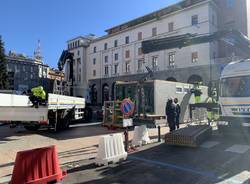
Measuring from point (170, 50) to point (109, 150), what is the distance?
122 feet

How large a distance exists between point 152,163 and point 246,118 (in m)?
4.96

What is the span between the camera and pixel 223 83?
1103 centimetres

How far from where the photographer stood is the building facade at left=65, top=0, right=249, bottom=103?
36.9m

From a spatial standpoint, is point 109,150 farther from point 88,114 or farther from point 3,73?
point 3,73

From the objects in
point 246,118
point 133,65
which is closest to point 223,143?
point 246,118

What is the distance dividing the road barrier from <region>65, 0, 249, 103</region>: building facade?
17206mm

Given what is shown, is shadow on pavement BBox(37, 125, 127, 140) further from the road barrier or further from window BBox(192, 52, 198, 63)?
window BBox(192, 52, 198, 63)

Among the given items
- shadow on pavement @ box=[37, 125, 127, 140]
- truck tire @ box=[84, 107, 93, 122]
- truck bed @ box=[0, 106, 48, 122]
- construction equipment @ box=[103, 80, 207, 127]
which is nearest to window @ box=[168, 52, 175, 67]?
construction equipment @ box=[103, 80, 207, 127]

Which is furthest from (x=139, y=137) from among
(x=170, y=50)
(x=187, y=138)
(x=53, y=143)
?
(x=170, y=50)

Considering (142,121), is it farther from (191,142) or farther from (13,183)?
(13,183)

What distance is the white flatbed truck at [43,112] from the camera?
36.6 feet

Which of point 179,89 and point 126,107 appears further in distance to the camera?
point 179,89

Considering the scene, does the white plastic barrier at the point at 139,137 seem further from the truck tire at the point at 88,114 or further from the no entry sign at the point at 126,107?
the truck tire at the point at 88,114

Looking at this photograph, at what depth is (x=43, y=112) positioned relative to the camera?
36.3ft
